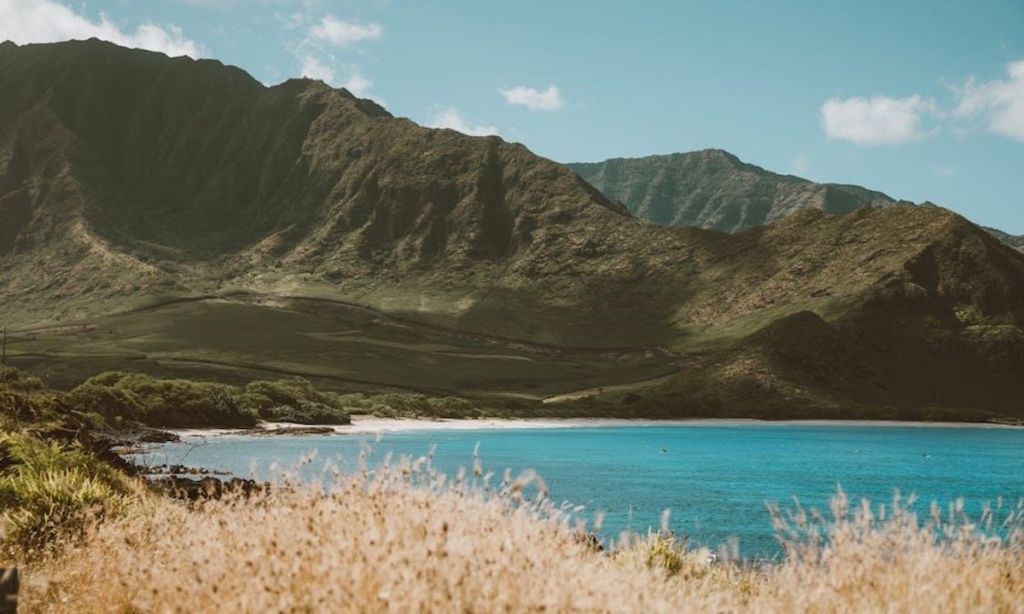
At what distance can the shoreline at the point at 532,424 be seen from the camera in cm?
11069

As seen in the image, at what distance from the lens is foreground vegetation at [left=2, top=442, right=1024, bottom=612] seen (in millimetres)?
6547

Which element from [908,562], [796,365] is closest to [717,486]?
[908,562]

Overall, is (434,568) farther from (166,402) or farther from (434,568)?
(166,402)

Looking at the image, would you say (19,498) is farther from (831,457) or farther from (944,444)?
A: (944,444)

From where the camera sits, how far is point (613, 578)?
8250 mm

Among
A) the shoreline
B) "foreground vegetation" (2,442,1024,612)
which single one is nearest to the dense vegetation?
the shoreline

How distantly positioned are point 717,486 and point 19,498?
180 feet

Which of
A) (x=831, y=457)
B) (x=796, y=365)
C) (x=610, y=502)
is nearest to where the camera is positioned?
(x=610, y=502)

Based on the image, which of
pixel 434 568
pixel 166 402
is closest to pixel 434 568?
pixel 434 568

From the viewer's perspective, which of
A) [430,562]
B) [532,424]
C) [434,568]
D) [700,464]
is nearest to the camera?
[434,568]

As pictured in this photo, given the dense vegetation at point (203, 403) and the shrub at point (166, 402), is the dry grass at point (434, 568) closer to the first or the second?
the dense vegetation at point (203, 403)

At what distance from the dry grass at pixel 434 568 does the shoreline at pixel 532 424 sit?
3505 inches

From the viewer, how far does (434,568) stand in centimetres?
667

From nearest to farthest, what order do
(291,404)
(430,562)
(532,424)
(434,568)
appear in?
1. (434,568)
2. (430,562)
3. (291,404)
4. (532,424)
